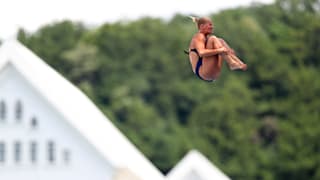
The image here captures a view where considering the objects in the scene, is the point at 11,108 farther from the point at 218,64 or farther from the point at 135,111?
the point at 135,111

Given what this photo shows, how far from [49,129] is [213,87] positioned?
47.1 metres

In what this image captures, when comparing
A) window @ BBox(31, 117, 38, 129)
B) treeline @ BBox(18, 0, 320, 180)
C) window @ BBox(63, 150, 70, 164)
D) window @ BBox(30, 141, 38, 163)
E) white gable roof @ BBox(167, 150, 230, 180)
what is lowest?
treeline @ BBox(18, 0, 320, 180)

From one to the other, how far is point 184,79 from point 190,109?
2858 mm

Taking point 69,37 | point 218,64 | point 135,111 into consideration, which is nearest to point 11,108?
point 218,64

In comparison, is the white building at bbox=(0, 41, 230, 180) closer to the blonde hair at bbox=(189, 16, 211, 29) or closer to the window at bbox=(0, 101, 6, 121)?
the window at bbox=(0, 101, 6, 121)

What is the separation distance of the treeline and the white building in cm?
3639

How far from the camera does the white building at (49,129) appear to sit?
3491cm

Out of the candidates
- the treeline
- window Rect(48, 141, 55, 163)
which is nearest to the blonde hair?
window Rect(48, 141, 55, 163)

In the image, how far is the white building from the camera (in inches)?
1374

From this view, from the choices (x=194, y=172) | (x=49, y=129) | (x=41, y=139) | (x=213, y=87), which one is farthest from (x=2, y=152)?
(x=213, y=87)

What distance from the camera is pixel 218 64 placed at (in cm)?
530

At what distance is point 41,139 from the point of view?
35.9 m

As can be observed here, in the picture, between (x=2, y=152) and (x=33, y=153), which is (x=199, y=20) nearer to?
(x=33, y=153)

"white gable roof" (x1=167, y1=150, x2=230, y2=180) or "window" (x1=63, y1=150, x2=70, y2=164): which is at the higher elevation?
"white gable roof" (x1=167, y1=150, x2=230, y2=180)
